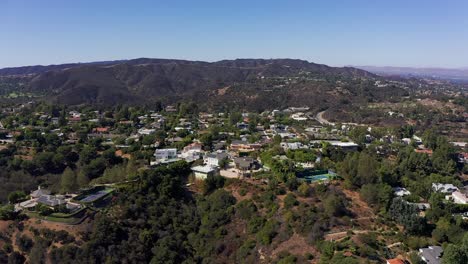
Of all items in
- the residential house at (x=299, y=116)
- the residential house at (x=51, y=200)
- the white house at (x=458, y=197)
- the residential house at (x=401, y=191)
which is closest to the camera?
the residential house at (x=51, y=200)

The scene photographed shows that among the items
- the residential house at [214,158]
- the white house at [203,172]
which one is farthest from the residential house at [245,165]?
the white house at [203,172]

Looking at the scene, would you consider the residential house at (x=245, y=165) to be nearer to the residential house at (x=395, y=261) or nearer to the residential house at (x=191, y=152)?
the residential house at (x=191, y=152)

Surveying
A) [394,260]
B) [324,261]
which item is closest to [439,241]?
[394,260]

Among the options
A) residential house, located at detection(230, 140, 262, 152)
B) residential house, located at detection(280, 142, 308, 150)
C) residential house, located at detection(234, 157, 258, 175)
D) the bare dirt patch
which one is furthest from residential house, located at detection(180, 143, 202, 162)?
the bare dirt patch

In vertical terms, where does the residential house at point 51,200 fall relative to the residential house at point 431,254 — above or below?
above

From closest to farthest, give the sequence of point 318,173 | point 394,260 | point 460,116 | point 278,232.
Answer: point 394,260 < point 278,232 < point 318,173 < point 460,116

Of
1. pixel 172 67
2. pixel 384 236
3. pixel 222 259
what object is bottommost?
pixel 222 259

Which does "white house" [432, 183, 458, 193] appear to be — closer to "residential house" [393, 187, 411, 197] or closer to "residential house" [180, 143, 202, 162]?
"residential house" [393, 187, 411, 197]

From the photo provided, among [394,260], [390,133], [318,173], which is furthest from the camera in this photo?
[390,133]

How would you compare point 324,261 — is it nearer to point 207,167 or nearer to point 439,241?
point 439,241
